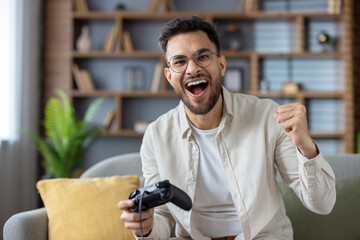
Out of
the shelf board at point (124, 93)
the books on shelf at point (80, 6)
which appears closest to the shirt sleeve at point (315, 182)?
the shelf board at point (124, 93)

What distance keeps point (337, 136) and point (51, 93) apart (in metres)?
2.99

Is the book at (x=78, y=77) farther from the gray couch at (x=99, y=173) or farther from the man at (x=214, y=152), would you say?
the man at (x=214, y=152)

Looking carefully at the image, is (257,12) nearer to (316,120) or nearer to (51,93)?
(316,120)

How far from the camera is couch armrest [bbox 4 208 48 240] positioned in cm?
167

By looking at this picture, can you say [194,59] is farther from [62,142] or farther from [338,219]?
[62,142]

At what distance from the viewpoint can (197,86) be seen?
5.25 feet

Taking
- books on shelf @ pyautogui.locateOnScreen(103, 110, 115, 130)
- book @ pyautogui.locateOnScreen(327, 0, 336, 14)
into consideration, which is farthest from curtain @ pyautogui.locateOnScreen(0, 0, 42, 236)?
book @ pyautogui.locateOnScreen(327, 0, 336, 14)

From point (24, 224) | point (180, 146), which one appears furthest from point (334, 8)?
point (24, 224)

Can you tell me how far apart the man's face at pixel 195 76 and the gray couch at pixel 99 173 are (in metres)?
0.69

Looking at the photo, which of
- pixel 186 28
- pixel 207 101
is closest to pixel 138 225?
pixel 207 101

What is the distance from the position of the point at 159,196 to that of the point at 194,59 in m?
0.56

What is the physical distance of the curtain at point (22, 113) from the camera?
12.2ft

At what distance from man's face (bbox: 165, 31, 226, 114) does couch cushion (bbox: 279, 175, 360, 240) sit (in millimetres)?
707

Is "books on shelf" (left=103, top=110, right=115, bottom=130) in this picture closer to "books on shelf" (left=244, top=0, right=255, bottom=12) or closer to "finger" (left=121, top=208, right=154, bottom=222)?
"books on shelf" (left=244, top=0, right=255, bottom=12)
